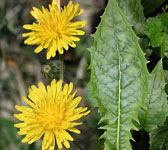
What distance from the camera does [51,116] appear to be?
161cm

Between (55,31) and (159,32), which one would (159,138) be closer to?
(159,32)

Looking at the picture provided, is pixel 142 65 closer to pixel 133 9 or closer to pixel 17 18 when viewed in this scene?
pixel 133 9

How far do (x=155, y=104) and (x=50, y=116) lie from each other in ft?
1.71

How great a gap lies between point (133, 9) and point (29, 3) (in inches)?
48.8

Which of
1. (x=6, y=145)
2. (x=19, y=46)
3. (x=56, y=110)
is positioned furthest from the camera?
(x=19, y=46)

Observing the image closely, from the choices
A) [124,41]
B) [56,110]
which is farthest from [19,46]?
[124,41]

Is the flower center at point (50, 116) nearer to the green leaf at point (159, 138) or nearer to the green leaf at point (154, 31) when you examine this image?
the green leaf at point (159, 138)

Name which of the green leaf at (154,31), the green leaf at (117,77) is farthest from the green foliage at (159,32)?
the green leaf at (117,77)

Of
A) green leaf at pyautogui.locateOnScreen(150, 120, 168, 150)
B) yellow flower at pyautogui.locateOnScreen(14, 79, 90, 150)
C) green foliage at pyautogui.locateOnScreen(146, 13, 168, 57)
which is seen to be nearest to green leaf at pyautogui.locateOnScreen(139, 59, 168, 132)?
green leaf at pyautogui.locateOnScreen(150, 120, 168, 150)

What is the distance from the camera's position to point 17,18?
2.65 m

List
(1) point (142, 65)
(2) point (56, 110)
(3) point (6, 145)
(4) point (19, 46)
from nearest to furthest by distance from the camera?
(1) point (142, 65), (2) point (56, 110), (3) point (6, 145), (4) point (19, 46)

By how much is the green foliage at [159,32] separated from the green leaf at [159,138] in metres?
0.38

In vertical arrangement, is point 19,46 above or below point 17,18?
below

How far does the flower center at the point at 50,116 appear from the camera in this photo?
5.19 feet
